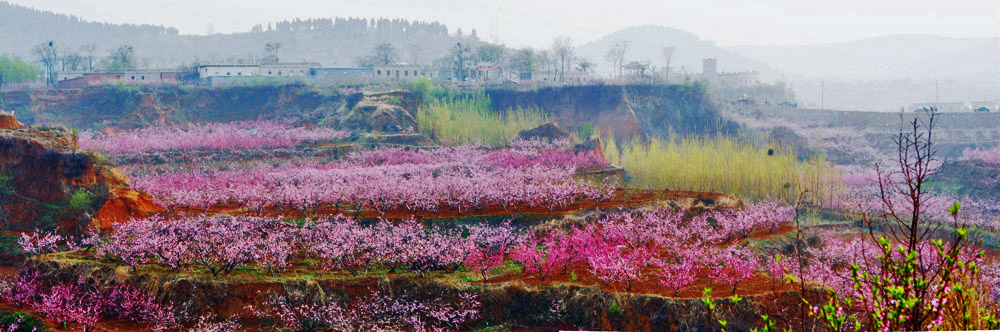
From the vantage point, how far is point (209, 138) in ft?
140

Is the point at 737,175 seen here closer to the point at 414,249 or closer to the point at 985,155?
the point at 414,249

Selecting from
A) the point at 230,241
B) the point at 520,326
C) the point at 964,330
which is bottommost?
the point at 520,326

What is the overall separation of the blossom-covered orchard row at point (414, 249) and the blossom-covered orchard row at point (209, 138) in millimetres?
21459

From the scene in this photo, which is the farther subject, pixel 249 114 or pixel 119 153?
pixel 249 114

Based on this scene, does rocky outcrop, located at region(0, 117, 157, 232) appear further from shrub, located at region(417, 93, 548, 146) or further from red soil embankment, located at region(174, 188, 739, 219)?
shrub, located at region(417, 93, 548, 146)

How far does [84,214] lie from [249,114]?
1583 inches

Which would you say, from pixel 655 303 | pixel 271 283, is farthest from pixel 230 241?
pixel 655 303

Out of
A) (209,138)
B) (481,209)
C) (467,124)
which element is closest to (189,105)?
(209,138)

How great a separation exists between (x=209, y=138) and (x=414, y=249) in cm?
3003

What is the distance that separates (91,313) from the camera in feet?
49.8

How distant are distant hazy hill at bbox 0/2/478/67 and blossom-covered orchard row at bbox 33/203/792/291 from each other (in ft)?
453

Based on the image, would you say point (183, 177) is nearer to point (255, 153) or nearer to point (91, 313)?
point (255, 153)

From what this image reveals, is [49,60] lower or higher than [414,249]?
higher

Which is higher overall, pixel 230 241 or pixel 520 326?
pixel 230 241
